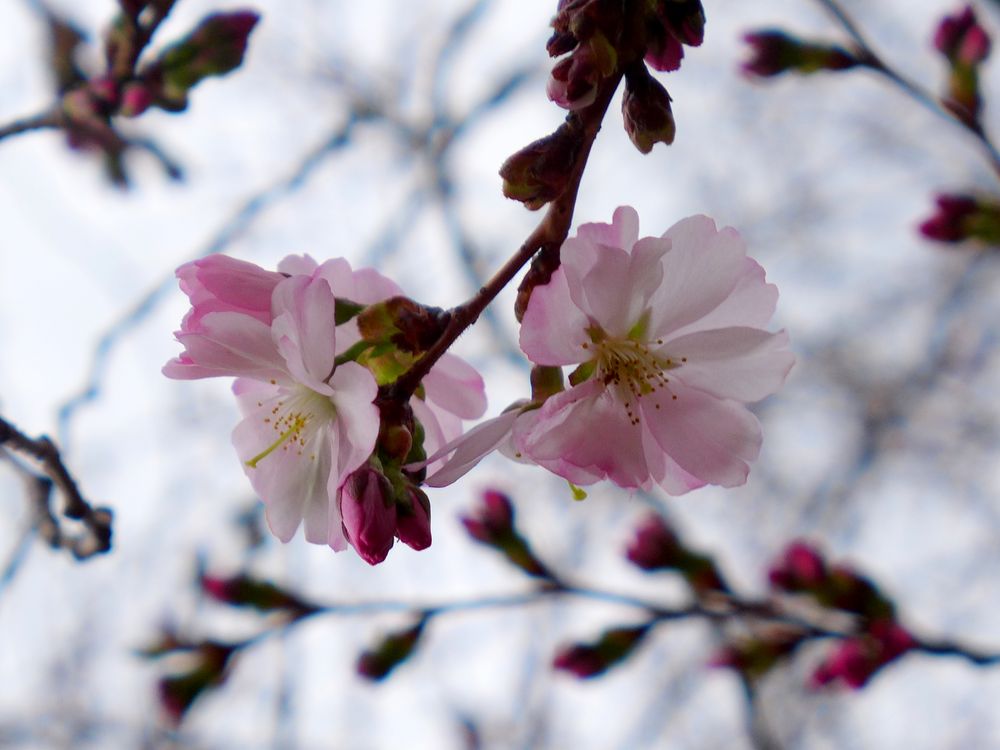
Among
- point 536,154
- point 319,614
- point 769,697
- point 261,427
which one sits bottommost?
point 769,697

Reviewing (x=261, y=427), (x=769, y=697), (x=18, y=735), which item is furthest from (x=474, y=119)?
(x=18, y=735)

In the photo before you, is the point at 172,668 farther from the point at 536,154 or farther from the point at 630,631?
the point at 536,154

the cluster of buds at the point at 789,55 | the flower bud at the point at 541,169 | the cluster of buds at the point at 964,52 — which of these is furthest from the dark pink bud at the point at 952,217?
the flower bud at the point at 541,169

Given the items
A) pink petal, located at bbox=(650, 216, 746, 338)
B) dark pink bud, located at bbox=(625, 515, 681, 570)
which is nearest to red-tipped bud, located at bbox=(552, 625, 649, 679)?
dark pink bud, located at bbox=(625, 515, 681, 570)

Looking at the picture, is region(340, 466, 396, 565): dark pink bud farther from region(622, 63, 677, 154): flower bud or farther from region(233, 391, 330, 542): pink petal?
region(622, 63, 677, 154): flower bud

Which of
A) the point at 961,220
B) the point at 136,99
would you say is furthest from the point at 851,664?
the point at 136,99

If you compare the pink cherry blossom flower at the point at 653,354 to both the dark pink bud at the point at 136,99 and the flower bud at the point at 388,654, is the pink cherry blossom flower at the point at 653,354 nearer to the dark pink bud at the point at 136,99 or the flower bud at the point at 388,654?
the dark pink bud at the point at 136,99

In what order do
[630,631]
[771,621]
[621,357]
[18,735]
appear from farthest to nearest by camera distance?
1. [18,735]
2. [771,621]
3. [630,631]
4. [621,357]
